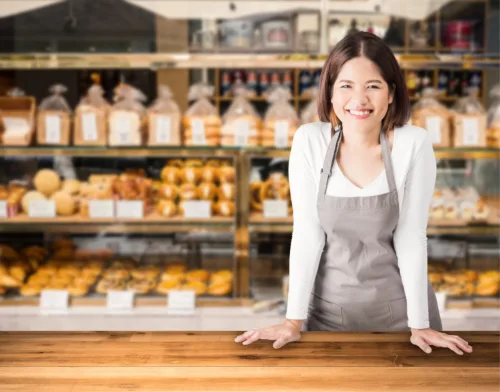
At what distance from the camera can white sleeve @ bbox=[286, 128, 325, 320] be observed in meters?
1.56

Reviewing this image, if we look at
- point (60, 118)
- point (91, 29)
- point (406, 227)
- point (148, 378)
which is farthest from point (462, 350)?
point (91, 29)

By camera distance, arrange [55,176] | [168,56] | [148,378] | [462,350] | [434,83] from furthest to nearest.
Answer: [434,83]
[55,176]
[168,56]
[462,350]
[148,378]

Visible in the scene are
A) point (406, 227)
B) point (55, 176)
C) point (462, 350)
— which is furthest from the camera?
point (55, 176)

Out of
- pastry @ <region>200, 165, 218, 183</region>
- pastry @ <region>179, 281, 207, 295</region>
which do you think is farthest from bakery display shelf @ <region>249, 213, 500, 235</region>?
pastry @ <region>179, 281, 207, 295</region>

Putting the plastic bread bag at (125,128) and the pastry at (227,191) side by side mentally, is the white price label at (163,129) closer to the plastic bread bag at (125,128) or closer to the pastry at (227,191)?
the plastic bread bag at (125,128)

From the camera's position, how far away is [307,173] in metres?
1.56

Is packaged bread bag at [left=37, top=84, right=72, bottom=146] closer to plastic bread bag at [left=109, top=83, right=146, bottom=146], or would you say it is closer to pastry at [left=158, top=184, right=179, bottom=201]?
plastic bread bag at [left=109, top=83, right=146, bottom=146]

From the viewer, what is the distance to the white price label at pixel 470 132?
2.81m

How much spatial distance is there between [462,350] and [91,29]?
2.47m

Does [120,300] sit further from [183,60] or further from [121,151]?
[183,60]

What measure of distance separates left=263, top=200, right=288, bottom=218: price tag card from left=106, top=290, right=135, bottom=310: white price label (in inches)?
30.5

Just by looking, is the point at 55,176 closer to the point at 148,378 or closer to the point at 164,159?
the point at 164,159

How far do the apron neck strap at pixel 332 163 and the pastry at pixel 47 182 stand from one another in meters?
1.78

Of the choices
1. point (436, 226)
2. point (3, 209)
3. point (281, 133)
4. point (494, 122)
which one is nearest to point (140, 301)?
point (3, 209)
